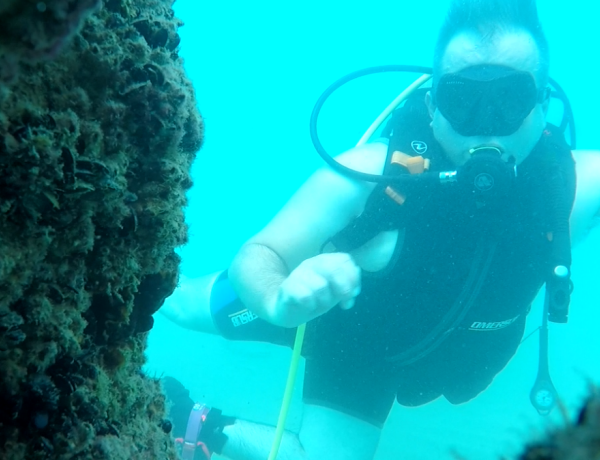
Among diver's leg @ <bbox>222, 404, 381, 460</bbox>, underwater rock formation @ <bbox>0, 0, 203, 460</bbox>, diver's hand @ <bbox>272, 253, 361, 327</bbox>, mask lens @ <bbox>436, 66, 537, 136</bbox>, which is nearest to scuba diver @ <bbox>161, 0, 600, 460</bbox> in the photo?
mask lens @ <bbox>436, 66, 537, 136</bbox>

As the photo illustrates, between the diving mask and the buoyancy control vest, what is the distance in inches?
12.9

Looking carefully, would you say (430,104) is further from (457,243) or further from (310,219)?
(310,219)

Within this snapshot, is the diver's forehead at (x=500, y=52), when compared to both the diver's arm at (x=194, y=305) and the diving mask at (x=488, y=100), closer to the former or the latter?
the diving mask at (x=488, y=100)

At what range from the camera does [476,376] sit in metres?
4.19

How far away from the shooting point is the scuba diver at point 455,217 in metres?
3.44

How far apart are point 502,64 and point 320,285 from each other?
2532 mm

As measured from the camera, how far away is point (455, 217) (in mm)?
3590

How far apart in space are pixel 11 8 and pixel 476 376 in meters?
4.44

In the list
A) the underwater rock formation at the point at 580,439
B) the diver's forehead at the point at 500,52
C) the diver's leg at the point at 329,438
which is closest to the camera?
the underwater rock formation at the point at 580,439

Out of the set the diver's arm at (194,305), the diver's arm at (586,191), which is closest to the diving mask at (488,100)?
the diver's arm at (586,191)

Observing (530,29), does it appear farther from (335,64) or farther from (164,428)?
(335,64)

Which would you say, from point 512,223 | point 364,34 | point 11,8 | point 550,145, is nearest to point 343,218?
point 512,223

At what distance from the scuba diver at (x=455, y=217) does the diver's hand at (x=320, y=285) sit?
53 centimetres

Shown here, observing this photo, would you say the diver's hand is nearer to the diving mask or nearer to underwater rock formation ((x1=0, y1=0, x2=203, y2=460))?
underwater rock formation ((x1=0, y1=0, x2=203, y2=460))
